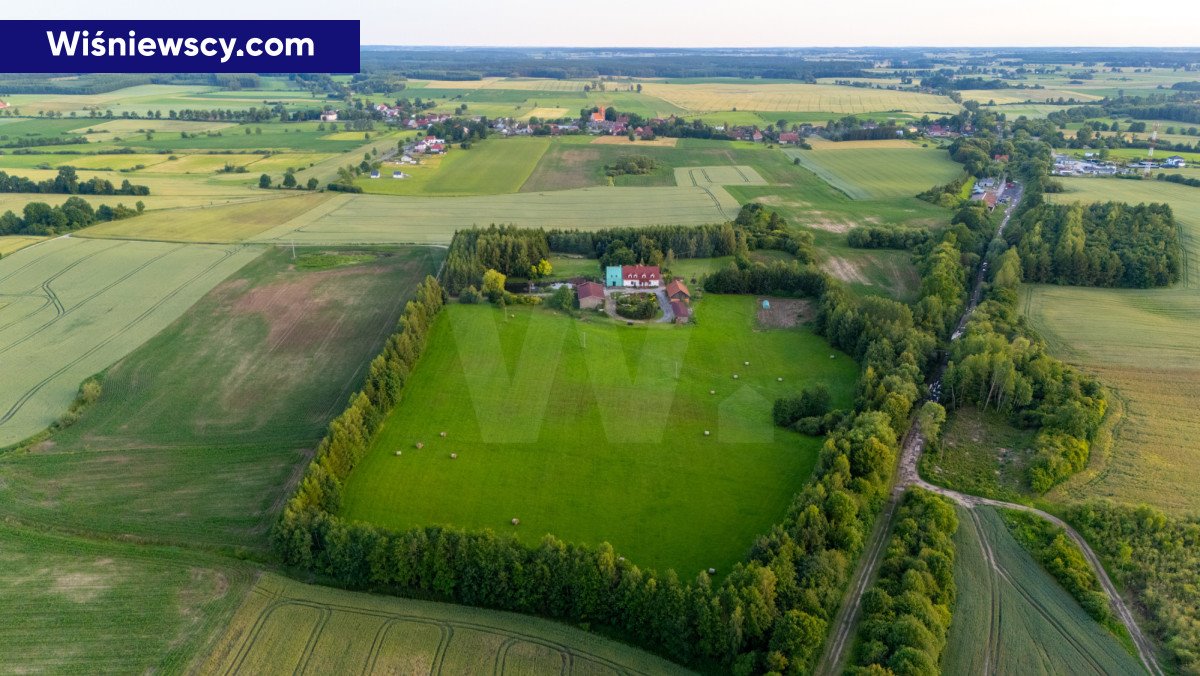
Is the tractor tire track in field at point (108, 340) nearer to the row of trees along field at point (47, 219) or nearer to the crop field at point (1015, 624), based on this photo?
the row of trees along field at point (47, 219)

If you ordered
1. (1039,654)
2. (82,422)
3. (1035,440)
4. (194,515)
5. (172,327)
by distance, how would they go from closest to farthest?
(1039,654) < (194,515) < (1035,440) < (82,422) < (172,327)

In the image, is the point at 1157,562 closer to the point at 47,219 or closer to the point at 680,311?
the point at 680,311

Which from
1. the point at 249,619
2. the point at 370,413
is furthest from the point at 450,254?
the point at 249,619

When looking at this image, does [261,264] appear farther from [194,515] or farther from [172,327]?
[194,515]

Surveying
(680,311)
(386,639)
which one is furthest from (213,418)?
(680,311)

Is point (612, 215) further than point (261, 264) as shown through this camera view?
Yes

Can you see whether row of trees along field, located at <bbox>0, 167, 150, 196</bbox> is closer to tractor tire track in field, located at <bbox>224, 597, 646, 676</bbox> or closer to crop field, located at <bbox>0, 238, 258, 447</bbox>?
crop field, located at <bbox>0, 238, 258, 447</bbox>

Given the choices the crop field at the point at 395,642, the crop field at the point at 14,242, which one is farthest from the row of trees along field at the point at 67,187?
the crop field at the point at 395,642

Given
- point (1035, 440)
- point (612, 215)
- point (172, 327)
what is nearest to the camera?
point (1035, 440)
